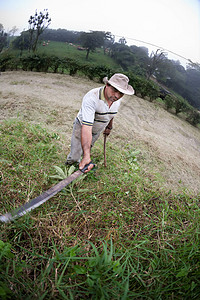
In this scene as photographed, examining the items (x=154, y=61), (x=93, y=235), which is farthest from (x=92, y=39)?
(x=93, y=235)

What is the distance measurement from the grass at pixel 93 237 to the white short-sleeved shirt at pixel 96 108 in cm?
75

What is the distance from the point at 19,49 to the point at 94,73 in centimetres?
675

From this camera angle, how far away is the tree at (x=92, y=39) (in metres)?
9.94

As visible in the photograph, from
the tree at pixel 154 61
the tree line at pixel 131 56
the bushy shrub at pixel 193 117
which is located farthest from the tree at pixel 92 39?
the bushy shrub at pixel 193 117

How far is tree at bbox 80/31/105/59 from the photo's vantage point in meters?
9.94

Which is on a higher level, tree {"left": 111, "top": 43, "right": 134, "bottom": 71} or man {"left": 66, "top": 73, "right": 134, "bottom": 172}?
tree {"left": 111, "top": 43, "right": 134, "bottom": 71}

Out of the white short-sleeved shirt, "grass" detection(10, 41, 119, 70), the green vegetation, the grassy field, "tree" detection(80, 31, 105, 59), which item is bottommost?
the grassy field

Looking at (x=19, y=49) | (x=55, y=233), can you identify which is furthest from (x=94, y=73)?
(x=55, y=233)

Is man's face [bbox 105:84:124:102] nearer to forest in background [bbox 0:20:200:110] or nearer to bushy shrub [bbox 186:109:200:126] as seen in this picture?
forest in background [bbox 0:20:200:110]

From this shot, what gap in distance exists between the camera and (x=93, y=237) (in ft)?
4.37

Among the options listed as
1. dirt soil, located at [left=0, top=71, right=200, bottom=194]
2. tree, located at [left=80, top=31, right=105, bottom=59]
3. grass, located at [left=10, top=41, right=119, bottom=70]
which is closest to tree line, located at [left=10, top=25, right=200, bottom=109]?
tree, located at [left=80, top=31, right=105, bottom=59]

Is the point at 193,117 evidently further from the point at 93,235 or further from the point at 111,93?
the point at 93,235

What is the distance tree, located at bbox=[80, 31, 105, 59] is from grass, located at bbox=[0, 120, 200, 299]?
10176mm

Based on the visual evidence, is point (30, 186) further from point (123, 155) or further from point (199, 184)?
point (199, 184)
